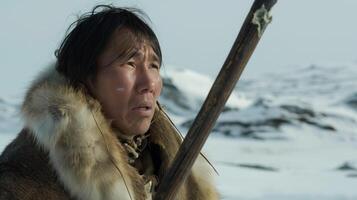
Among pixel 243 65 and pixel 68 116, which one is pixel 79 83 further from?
pixel 243 65

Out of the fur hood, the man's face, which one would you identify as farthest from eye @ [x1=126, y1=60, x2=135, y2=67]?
the fur hood

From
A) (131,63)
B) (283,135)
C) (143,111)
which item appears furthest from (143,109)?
(283,135)

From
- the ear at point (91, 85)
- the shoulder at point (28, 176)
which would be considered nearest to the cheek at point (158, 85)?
the ear at point (91, 85)

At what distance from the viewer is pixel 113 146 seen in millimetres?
1478

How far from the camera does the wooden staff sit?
1.35 m

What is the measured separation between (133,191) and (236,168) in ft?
32.7

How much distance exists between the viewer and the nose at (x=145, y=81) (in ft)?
5.03

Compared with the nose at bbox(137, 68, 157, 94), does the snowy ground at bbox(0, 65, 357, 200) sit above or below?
below

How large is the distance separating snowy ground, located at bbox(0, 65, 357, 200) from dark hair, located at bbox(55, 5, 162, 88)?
171 mm

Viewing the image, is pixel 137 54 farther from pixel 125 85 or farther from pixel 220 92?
pixel 220 92

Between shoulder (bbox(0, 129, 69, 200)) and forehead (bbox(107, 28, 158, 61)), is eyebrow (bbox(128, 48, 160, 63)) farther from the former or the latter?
shoulder (bbox(0, 129, 69, 200))

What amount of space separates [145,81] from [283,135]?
15.0m

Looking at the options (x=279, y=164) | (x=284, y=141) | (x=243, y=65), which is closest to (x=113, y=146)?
(x=243, y=65)

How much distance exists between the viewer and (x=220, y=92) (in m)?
1.39
